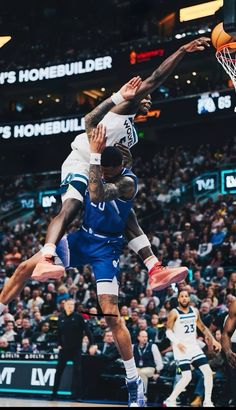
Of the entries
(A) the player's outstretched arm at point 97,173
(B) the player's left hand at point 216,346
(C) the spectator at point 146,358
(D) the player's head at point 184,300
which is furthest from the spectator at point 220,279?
(A) the player's outstretched arm at point 97,173

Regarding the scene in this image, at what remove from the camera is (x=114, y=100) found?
7039 mm

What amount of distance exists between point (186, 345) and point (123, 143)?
5257 mm

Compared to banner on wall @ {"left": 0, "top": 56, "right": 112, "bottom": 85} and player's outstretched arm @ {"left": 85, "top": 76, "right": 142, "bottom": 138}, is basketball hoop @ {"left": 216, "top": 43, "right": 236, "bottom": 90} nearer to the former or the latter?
player's outstretched arm @ {"left": 85, "top": 76, "right": 142, "bottom": 138}

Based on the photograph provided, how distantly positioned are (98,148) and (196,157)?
1796cm

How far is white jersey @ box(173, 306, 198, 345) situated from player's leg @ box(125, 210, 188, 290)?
15.9ft

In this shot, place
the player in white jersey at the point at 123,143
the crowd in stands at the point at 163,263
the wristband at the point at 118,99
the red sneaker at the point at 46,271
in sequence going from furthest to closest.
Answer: the crowd in stands at the point at 163,263, the wristband at the point at 118,99, the player in white jersey at the point at 123,143, the red sneaker at the point at 46,271

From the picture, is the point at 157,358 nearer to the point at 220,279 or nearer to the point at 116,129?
the point at 220,279

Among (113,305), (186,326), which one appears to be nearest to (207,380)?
(186,326)

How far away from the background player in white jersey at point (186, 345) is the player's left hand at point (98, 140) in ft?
18.6

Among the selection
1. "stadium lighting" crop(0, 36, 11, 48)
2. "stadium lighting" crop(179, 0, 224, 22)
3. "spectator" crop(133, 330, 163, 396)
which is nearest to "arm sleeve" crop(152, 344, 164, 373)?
"spectator" crop(133, 330, 163, 396)

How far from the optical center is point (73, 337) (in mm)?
13141

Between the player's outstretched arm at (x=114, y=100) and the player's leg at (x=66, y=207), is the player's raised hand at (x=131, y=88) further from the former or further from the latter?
the player's leg at (x=66, y=207)

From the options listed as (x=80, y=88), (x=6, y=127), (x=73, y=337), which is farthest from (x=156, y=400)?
(x=80, y=88)

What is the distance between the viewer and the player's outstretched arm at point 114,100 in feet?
22.6
